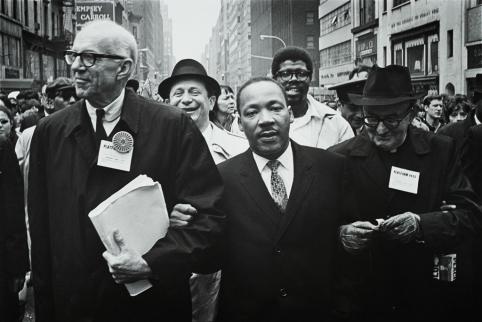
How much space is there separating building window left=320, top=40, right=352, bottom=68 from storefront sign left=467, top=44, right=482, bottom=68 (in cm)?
2468

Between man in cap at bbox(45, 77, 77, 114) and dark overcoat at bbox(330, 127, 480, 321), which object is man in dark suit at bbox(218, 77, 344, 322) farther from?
man in cap at bbox(45, 77, 77, 114)

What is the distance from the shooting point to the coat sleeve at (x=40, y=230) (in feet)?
11.1

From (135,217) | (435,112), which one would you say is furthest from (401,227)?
(435,112)

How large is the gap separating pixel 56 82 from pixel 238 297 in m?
5.18

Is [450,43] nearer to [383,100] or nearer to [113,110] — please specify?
[383,100]

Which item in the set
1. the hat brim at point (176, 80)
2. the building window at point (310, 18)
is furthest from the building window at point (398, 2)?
the building window at point (310, 18)

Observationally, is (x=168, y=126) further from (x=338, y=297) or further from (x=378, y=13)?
(x=378, y=13)

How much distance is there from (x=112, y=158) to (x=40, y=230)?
628 mm

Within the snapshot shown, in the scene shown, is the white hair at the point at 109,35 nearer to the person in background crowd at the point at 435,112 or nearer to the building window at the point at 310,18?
the person in background crowd at the point at 435,112

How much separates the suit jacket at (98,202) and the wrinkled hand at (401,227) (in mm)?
961

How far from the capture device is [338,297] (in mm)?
3650

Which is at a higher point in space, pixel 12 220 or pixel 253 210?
pixel 253 210

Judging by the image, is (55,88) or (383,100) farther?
(55,88)

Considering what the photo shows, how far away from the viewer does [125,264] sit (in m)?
3.07
